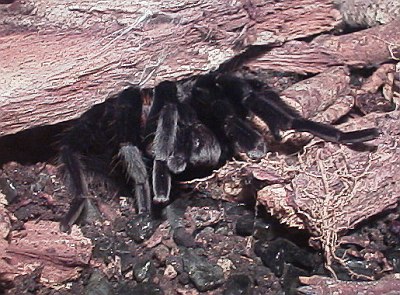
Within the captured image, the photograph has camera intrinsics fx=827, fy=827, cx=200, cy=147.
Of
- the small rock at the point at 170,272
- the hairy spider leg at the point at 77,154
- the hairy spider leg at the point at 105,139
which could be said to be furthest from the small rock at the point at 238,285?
the hairy spider leg at the point at 77,154

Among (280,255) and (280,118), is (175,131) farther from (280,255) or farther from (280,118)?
(280,255)

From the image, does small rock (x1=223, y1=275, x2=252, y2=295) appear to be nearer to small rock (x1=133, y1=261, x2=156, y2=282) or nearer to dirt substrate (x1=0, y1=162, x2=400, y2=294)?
dirt substrate (x1=0, y1=162, x2=400, y2=294)

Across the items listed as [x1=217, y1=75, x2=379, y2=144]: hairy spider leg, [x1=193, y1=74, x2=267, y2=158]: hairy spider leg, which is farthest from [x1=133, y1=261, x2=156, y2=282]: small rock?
[x1=217, y1=75, x2=379, y2=144]: hairy spider leg

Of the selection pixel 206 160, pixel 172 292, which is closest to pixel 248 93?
pixel 206 160

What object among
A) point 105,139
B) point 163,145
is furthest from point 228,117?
point 105,139

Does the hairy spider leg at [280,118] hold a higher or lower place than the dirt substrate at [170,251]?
Result: higher

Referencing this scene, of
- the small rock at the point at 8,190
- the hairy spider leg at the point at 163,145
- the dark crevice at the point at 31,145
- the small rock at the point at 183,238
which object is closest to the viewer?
the hairy spider leg at the point at 163,145

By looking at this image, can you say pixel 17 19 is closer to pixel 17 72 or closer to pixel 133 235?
pixel 17 72

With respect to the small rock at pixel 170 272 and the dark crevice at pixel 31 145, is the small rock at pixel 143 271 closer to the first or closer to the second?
the small rock at pixel 170 272
